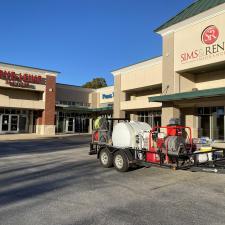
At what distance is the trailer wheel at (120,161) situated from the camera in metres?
10.7

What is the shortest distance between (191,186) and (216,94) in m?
9.95

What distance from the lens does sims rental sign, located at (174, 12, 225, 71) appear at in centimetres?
1912

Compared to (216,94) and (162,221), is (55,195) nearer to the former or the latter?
(162,221)

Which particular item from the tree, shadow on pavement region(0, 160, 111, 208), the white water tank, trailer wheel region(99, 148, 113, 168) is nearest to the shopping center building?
the white water tank

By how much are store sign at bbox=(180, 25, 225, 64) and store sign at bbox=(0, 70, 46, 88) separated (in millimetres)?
22528

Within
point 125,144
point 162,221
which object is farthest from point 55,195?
point 125,144

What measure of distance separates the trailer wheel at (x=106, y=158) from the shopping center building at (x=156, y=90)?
9.11 meters

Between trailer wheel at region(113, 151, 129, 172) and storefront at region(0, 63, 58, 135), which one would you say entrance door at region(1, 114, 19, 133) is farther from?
trailer wheel at region(113, 151, 129, 172)

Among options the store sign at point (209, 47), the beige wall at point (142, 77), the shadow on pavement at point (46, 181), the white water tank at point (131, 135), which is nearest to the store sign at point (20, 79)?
the beige wall at point (142, 77)

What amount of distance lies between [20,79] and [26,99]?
3.42m

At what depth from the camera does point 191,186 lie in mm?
8836

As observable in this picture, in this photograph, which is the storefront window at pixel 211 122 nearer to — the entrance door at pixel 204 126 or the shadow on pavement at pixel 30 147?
the entrance door at pixel 204 126

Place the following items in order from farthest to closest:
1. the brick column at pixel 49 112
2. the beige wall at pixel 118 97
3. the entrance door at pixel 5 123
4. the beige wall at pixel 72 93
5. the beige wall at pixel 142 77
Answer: the beige wall at pixel 72 93 → the brick column at pixel 49 112 → the entrance door at pixel 5 123 → the beige wall at pixel 118 97 → the beige wall at pixel 142 77

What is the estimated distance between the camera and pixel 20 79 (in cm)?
3525
